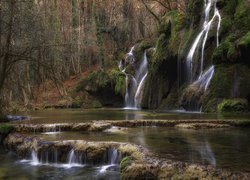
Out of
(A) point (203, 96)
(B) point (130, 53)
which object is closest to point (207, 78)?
(A) point (203, 96)

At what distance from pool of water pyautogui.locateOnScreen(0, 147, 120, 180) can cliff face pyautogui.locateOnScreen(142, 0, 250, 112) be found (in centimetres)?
1103

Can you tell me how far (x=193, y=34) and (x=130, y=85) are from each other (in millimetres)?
8028

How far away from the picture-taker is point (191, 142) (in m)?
10.9

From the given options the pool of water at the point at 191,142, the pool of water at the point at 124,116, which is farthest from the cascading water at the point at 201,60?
the pool of water at the point at 191,142

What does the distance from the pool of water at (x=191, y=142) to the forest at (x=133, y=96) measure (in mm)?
29

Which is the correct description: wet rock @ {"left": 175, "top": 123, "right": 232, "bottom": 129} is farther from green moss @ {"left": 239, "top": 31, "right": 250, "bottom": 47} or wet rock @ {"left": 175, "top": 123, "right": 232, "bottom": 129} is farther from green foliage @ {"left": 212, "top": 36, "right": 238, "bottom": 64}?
green foliage @ {"left": 212, "top": 36, "right": 238, "bottom": 64}

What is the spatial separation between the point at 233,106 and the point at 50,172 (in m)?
11.1

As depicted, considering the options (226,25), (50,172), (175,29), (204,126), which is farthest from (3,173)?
(175,29)

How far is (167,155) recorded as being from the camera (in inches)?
351

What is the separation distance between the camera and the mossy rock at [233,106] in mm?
18594

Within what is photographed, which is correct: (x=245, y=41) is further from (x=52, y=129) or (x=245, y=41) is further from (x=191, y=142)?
(x=52, y=129)

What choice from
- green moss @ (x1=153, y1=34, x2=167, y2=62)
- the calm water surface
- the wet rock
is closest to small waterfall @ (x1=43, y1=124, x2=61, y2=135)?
the calm water surface

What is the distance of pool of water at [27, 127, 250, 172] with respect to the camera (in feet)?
28.0

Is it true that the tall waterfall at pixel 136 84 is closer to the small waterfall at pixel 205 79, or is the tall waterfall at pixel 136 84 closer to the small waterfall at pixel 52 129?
the small waterfall at pixel 205 79
